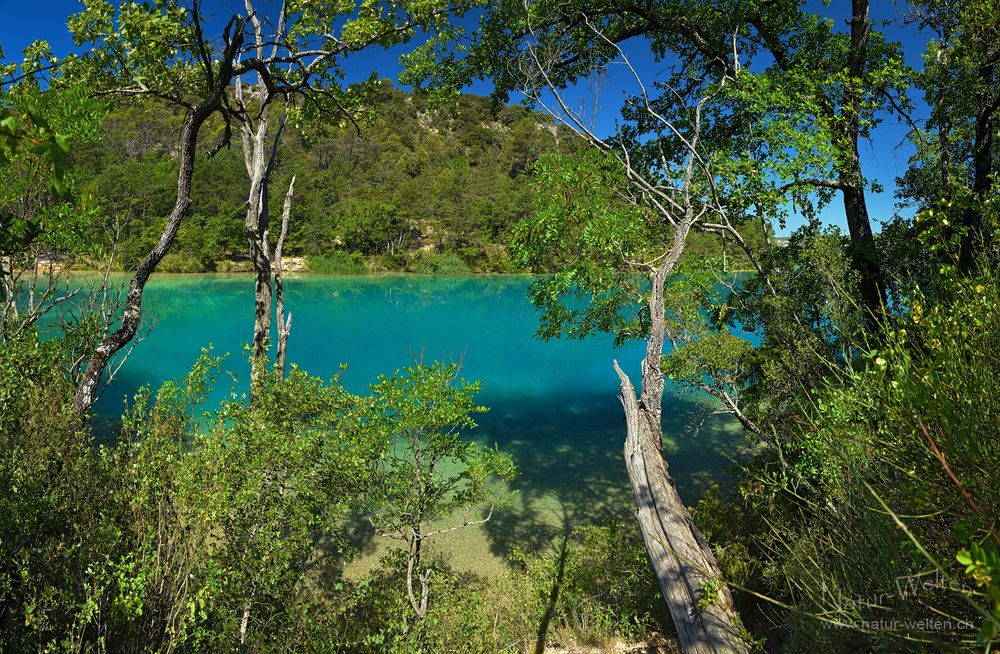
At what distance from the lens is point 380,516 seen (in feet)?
17.5

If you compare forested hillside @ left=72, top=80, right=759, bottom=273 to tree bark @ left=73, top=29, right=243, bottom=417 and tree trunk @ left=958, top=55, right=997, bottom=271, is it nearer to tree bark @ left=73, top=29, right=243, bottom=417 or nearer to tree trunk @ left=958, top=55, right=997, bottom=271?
tree trunk @ left=958, top=55, right=997, bottom=271

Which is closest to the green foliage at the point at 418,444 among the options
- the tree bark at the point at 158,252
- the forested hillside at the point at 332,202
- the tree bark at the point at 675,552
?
the tree bark at the point at 675,552

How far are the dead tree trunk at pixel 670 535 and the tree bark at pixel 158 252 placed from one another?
458 cm

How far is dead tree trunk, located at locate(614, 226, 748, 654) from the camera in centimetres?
340

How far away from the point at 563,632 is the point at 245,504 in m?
3.86

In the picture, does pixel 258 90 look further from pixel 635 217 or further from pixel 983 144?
pixel 983 144

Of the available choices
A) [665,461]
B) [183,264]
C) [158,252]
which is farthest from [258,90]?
[183,264]

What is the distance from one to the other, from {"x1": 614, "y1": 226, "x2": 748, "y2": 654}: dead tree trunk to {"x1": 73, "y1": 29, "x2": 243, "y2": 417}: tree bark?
15.0 ft

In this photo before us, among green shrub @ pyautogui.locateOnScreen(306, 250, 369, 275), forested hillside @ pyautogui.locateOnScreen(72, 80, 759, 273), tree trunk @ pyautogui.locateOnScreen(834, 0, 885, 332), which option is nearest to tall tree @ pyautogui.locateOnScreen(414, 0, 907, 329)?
tree trunk @ pyautogui.locateOnScreen(834, 0, 885, 332)

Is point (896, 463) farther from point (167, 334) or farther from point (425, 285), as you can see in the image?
point (425, 285)

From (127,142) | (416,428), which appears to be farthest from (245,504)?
(127,142)

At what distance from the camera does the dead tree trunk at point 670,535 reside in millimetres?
3404

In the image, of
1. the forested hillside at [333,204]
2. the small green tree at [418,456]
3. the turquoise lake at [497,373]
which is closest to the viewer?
the small green tree at [418,456]

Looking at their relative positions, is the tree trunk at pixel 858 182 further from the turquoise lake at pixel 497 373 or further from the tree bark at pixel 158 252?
the tree bark at pixel 158 252
